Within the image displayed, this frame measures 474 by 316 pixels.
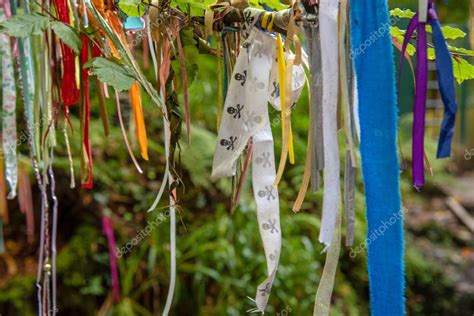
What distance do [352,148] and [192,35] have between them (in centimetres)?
18

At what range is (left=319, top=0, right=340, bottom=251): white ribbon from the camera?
34cm

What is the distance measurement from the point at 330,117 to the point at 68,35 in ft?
0.63

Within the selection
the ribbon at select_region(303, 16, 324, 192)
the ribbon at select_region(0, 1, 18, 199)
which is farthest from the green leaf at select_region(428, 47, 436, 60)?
the ribbon at select_region(0, 1, 18, 199)

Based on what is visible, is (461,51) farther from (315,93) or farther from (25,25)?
(25,25)

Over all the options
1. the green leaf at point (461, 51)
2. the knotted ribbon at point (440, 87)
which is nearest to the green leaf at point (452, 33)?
the green leaf at point (461, 51)

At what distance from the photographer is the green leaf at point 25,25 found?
408mm

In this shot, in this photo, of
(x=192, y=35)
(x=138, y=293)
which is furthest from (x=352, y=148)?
(x=138, y=293)

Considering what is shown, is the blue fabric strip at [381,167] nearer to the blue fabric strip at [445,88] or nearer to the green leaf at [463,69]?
the blue fabric strip at [445,88]

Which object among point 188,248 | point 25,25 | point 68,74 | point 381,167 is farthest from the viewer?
point 188,248

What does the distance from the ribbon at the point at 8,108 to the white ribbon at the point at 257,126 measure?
0.25 m

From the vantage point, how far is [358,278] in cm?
198

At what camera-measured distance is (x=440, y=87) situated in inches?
12.4

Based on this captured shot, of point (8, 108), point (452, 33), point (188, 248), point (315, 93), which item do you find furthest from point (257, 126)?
point (188, 248)

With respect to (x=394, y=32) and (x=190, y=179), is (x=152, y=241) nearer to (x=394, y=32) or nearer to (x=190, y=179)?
(x=190, y=179)
